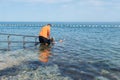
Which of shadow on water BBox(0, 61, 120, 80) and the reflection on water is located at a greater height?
shadow on water BBox(0, 61, 120, 80)

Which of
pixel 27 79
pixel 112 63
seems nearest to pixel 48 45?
pixel 112 63

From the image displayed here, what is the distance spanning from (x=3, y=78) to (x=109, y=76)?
667cm

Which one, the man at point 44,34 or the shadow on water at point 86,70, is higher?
the man at point 44,34

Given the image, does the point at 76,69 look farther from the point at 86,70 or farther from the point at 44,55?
the point at 44,55

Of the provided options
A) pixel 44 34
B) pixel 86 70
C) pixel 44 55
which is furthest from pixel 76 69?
pixel 44 34

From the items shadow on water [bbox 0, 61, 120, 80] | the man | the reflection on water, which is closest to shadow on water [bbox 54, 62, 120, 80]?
shadow on water [bbox 0, 61, 120, 80]

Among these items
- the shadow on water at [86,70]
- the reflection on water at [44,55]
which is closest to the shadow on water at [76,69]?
the shadow on water at [86,70]

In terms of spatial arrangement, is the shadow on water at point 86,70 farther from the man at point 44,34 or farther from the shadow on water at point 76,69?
the man at point 44,34

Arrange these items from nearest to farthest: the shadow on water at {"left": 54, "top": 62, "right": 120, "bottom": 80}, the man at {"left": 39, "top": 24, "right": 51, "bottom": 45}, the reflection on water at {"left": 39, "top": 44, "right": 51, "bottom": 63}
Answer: the shadow on water at {"left": 54, "top": 62, "right": 120, "bottom": 80} → the reflection on water at {"left": 39, "top": 44, "right": 51, "bottom": 63} → the man at {"left": 39, "top": 24, "right": 51, "bottom": 45}

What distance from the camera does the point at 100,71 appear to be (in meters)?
17.3

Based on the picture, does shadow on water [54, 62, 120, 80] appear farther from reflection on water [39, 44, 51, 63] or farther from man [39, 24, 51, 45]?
man [39, 24, 51, 45]

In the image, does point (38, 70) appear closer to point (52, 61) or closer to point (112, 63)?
point (52, 61)

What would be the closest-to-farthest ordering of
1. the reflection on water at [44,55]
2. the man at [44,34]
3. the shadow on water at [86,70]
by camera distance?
1. the shadow on water at [86,70]
2. the reflection on water at [44,55]
3. the man at [44,34]

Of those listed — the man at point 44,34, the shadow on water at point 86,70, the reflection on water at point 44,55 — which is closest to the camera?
the shadow on water at point 86,70
